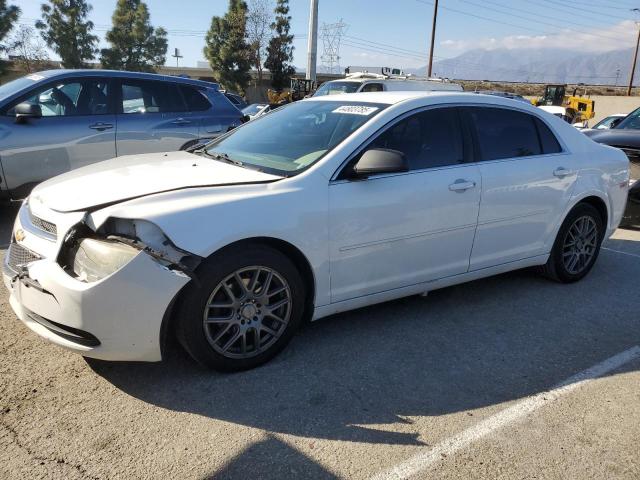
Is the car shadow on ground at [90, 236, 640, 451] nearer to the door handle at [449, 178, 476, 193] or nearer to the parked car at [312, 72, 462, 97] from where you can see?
the door handle at [449, 178, 476, 193]

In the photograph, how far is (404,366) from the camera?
11.0ft

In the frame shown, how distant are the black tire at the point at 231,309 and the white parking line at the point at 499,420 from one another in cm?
112

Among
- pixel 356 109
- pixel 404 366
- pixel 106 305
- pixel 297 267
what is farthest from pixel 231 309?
pixel 356 109

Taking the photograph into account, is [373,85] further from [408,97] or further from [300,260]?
[300,260]

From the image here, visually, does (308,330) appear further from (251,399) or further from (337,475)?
(337,475)

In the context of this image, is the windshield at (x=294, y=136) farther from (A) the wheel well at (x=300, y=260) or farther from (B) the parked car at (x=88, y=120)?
(B) the parked car at (x=88, y=120)

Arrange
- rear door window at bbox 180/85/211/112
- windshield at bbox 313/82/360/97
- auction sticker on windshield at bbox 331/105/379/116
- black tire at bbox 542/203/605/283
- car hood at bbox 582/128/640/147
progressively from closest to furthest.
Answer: auction sticker on windshield at bbox 331/105/379/116 < black tire at bbox 542/203/605/283 < rear door window at bbox 180/85/211/112 < car hood at bbox 582/128/640/147 < windshield at bbox 313/82/360/97

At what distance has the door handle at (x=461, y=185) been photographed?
3820 mm

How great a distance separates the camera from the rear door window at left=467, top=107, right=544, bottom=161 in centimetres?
415

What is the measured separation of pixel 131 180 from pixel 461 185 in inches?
89.0

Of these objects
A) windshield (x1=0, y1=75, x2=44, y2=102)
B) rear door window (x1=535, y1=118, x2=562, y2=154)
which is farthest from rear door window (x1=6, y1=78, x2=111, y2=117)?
rear door window (x1=535, y1=118, x2=562, y2=154)

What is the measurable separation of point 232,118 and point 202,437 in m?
5.54

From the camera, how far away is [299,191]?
3215 millimetres

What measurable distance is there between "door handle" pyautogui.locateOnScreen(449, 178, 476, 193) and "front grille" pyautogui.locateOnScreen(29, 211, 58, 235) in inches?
101
